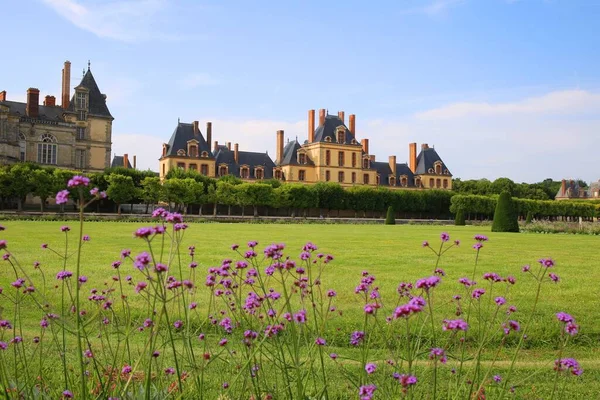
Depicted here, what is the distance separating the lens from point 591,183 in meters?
76.6

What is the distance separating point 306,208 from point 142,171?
13256 millimetres

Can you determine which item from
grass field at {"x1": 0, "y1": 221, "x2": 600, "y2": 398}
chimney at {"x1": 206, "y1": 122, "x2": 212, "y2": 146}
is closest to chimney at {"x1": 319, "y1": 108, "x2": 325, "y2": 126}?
chimney at {"x1": 206, "y1": 122, "x2": 212, "y2": 146}

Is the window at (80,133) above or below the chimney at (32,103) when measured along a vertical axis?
below

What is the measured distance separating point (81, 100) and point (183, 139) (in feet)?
30.6

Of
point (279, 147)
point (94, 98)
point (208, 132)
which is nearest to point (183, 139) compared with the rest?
point (208, 132)

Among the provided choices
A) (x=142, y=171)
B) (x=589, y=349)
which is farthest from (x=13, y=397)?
(x=142, y=171)

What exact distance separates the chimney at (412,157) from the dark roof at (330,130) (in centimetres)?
849

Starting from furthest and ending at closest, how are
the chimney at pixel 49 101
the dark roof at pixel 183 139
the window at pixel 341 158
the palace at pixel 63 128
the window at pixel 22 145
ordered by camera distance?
the window at pixel 341 158 < the dark roof at pixel 183 139 < the chimney at pixel 49 101 < the window at pixel 22 145 < the palace at pixel 63 128

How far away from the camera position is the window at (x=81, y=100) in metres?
42.4

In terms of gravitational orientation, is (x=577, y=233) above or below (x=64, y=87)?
below

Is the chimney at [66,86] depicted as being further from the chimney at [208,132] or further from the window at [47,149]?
the chimney at [208,132]

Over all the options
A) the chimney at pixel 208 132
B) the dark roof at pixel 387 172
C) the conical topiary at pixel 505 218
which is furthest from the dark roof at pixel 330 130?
the conical topiary at pixel 505 218

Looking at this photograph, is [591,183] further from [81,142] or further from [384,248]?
[384,248]

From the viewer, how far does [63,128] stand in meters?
40.7
